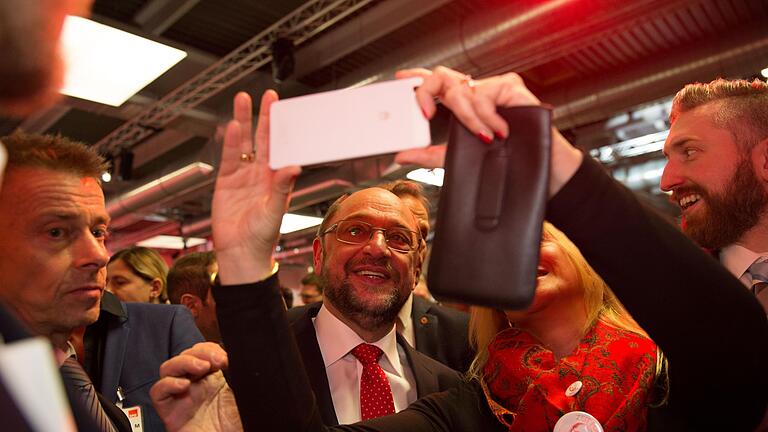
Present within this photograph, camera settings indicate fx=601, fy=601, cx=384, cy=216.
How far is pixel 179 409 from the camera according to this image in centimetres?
116

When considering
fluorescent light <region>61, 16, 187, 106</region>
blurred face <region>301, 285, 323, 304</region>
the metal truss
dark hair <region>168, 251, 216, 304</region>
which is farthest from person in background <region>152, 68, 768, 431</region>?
blurred face <region>301, 285, 323, 304</region>

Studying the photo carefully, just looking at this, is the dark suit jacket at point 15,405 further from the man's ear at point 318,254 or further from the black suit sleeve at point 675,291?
the man's ear at point 318,254

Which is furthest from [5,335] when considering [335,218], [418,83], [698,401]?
[335,218]

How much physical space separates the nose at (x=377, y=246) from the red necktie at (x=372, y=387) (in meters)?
0.30

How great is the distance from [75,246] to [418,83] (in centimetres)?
104

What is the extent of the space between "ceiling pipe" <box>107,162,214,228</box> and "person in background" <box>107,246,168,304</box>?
259 cm

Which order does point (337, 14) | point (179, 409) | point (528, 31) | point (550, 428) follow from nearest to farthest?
point (179, 409), point (550, 428), point (528, 31), point (337, 14)

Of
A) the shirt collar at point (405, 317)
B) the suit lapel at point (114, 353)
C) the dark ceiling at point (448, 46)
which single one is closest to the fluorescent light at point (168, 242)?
the dark ceiling at point (448, 46)

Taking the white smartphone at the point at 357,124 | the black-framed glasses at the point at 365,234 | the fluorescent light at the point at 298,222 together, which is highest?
the fluorescent light at the point at 298,222

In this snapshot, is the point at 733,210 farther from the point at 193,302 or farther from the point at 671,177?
the point at 193,302

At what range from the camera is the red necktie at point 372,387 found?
5.60ft

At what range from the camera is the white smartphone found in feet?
2.99

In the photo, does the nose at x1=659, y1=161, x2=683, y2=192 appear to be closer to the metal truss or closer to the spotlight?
the metal truss

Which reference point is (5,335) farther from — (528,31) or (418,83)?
(528,31)
